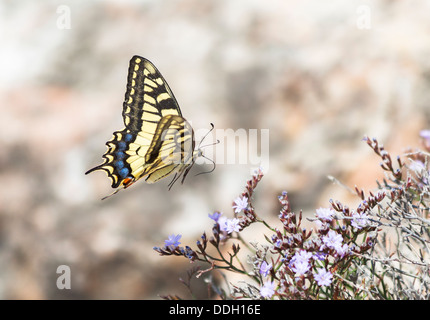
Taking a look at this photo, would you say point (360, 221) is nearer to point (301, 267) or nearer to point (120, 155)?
point (301, 267)

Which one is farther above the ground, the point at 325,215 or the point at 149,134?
the point at 149,134

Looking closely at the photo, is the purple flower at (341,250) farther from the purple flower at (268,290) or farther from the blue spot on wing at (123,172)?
the blue spot on wing at (123,172)

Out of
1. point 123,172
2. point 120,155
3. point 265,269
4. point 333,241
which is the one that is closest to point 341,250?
point 333,241

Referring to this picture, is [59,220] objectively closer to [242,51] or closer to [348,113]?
[242,51]

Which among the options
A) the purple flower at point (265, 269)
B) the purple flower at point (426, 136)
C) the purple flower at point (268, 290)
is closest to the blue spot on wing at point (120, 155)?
the purple flower at point (265, 269)

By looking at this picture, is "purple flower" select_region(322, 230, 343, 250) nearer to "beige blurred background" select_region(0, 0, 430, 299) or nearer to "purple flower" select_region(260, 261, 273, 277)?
"purple flower" select_region(260, 261, 273, 277)
